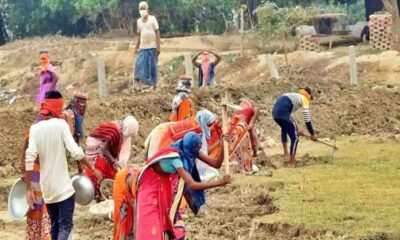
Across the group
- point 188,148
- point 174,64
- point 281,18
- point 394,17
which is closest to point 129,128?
point 188,148

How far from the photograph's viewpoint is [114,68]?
119 feet

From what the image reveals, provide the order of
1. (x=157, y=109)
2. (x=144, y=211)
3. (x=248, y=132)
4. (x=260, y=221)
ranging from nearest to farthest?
(x=144, y=211) < (x=260, y=221) < (x=248, y=132) < (x=157, y=109)

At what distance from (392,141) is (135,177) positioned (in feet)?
36.9

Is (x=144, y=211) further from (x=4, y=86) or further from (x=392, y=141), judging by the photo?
(x=4, y=86)

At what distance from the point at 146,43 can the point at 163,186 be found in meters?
12.4

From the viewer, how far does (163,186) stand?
28.0ft

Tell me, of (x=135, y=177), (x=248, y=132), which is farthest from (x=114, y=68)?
(x=135, y=177)

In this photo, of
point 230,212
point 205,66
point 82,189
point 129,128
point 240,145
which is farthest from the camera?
point 205,66

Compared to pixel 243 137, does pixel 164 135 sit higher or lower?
higher

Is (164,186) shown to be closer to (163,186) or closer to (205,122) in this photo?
(163,186)

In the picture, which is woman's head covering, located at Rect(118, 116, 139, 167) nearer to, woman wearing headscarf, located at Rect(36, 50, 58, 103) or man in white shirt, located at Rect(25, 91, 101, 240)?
man in white shirt, located at Rect(25, 91, 101, 240)

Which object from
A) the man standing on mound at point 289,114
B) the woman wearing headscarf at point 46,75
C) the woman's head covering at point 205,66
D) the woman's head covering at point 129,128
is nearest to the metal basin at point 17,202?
the woman's head covering at point 129,128

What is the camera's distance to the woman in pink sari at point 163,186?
8.39 metres

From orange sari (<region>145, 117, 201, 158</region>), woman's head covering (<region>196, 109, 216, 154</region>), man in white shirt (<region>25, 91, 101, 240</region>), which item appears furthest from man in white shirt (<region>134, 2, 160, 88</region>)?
man in white shirt (<region>25, 91, 101, 240</region>)
